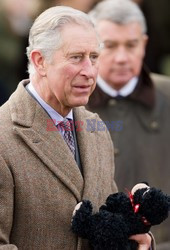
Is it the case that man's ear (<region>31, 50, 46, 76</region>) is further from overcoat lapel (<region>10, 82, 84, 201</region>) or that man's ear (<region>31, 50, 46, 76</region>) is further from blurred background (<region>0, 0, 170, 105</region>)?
blurred background (<region>0, 0, 170, 105</region>)

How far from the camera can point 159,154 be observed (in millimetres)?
5688

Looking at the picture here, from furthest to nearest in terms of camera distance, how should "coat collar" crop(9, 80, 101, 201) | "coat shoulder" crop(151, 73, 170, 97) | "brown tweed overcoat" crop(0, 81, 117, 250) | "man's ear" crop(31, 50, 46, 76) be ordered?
1. "coat shoulder" crop(151, 73, 170, 97)
2. "man's ear" crop(31, 50, 46, 76)
3. "coat collar" crop(9, 80, 101, 201)
4. "brown tweed overcoat" crop(0, 81, 117, 250)

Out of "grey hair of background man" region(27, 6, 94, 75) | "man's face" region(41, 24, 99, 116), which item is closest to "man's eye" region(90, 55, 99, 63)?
"man's face" region(41, 24, 99, 116)

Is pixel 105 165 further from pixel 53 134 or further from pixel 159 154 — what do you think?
pixel 159 154

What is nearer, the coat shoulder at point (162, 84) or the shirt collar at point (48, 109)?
the shirt collar at point (48, 109)

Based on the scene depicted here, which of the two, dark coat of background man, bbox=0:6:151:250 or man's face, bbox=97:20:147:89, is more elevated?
dark coat of background man, bbox=0:6:151:250

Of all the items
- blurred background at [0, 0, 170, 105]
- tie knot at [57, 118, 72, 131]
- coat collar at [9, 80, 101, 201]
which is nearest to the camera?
coat collar at [9, 80, 101, 201]

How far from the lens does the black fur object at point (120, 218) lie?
353 centimetres

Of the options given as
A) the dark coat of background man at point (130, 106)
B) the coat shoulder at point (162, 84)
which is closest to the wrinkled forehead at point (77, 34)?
the dark coat of background man at point (130, 106)

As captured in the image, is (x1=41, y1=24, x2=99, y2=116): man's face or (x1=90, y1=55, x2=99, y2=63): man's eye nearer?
(x1=41, y1=24, x2=99, y2=116): man's face

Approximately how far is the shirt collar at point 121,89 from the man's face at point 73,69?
1999 millimetres

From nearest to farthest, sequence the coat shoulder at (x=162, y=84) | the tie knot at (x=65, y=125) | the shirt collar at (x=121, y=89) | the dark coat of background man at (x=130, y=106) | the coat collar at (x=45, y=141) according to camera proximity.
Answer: the coat collar at (x=45, y=141)
the tie knot at (x=65, y=125)
the dark coat of background man at (x=130, y=106)
the shirt collar at (x=121, y=89)
the coat shoulder at (x=162, y=84)

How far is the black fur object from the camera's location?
3531 mm

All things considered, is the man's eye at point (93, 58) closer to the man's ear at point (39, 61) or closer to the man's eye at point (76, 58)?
the man's eye at point (76, 58)
